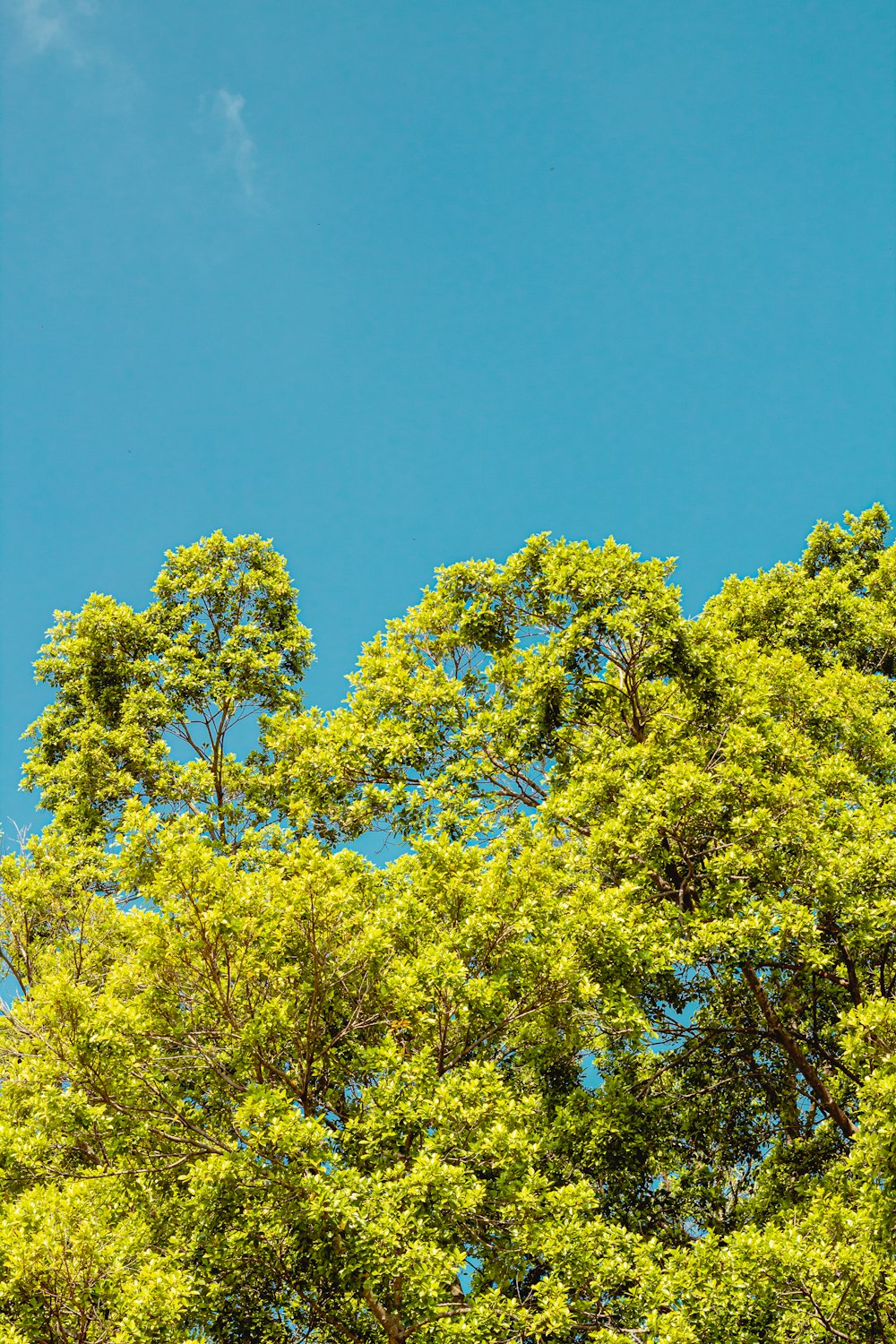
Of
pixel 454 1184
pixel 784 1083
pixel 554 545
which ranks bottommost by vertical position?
pixel 454 1184

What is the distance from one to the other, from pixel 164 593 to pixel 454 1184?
46.3ft

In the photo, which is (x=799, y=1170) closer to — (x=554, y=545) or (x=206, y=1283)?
(x=206, y=1283)

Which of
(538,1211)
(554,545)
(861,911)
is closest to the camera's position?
(538,1211)

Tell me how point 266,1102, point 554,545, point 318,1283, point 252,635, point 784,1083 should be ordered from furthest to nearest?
point 252,635 < point 554,545 < point 784,1083 < point 318,1283 < point 266,1102

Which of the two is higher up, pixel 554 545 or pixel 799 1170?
pixel 554 545

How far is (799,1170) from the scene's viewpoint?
1319 cm

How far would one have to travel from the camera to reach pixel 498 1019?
1146cm

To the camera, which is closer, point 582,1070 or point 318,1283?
point 318,1283

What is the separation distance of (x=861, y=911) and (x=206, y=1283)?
8.25 m

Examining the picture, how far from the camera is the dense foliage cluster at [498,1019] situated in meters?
9.55

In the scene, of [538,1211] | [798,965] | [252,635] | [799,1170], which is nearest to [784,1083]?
[799,1170]

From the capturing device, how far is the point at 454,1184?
9.54 m

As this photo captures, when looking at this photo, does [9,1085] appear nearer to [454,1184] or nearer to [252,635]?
[454,1184]

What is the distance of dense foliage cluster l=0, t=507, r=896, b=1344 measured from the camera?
955cm
